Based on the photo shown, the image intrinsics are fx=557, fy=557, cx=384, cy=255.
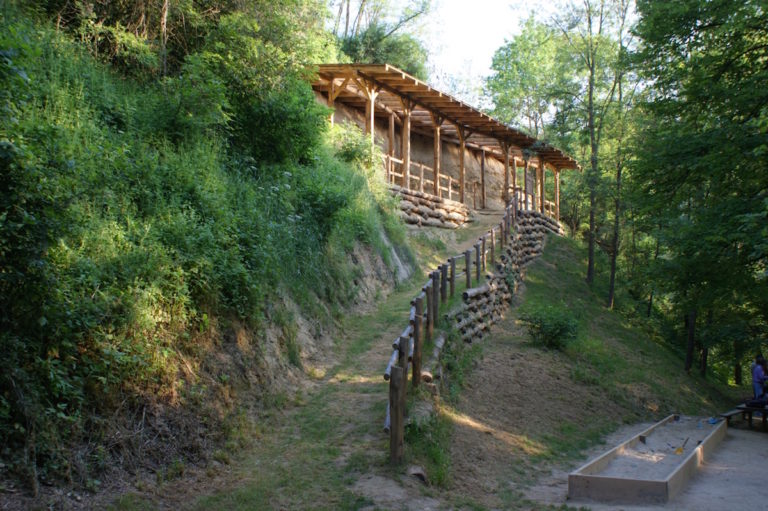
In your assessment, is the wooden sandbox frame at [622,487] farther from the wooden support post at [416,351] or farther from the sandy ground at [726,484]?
the wooden support post at [416,351]

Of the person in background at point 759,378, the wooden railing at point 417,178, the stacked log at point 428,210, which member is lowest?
the person in background at point 759,378

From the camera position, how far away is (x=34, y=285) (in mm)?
4844

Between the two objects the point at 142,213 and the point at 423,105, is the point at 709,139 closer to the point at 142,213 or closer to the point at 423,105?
the point at 142,213

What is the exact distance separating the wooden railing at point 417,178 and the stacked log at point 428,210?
55cm

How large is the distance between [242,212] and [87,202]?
9.64ft

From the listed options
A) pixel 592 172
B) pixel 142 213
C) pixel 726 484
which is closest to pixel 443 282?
pixel 726 484

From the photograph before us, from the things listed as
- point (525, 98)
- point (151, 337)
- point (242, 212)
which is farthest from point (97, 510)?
point (525, 98)

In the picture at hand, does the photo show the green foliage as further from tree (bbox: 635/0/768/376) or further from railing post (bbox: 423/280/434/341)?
railing post (bbox: 423/280/434/341)

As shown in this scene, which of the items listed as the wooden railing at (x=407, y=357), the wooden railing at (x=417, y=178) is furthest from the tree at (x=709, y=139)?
the wooden railing at (x=417, y=178)

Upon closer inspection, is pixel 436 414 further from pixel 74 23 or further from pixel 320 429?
pixel 74 23

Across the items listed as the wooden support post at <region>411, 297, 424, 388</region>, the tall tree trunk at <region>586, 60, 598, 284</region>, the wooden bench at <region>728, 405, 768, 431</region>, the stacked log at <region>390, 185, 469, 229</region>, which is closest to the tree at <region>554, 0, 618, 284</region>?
the tall tree trunk at <region>586, 60, 598, 284</region>

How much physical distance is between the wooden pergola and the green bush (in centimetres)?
762

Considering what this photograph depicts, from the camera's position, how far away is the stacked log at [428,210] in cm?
1870

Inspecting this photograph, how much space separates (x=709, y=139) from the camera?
1123cm
